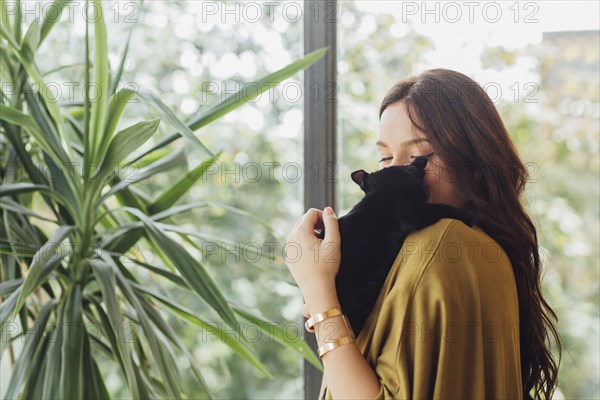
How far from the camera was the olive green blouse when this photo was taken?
986 mm

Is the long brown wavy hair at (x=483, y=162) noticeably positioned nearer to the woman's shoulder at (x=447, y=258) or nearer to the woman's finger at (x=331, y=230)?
the woman's shoulder at (x=447, y=258)

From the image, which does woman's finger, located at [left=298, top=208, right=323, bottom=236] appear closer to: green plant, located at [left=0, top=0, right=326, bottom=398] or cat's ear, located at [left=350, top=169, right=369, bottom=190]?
cat's ear, located at [left=350, top=169, right=369, bottom=190]

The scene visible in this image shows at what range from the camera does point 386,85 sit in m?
2.00

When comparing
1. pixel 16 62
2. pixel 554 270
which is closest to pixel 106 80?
pixel 16 62

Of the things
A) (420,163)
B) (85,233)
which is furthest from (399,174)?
(85,233)

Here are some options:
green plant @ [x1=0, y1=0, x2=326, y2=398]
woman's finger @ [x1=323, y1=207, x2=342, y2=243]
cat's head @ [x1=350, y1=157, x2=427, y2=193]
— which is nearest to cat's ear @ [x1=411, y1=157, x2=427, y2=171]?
cat's head @ [x1=350, y1=157, x2=427, y2=193]

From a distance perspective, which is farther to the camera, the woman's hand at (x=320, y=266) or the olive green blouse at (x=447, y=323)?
the woman's hand at (x=320, y=266)

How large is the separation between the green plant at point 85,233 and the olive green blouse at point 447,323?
50 centimetres

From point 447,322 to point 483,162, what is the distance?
0.94ft

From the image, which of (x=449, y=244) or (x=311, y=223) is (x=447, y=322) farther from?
(x=311, y=223)

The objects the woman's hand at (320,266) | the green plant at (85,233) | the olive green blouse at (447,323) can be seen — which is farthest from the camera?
the green plant at (85,233)

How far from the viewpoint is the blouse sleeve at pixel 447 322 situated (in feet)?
3.23

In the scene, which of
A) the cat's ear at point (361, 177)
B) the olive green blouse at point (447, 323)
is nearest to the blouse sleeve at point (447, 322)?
the olive green blouse at point (447, 323)

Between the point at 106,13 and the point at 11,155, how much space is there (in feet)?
2.15
